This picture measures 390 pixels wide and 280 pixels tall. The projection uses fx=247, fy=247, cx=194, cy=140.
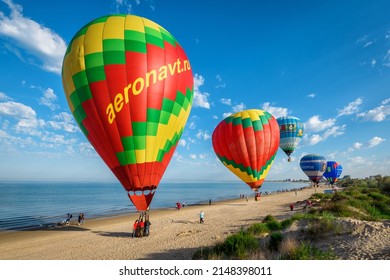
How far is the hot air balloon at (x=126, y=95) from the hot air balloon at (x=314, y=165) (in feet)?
165

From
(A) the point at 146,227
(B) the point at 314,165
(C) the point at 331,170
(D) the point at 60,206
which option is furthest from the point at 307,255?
(C) the point at 331,170

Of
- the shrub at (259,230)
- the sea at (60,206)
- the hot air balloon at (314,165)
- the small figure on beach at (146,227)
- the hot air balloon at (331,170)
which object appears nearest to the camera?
the shrub at (259,230)

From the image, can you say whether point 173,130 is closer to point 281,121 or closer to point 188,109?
point 188,109

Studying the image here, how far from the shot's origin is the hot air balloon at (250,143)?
2262cm

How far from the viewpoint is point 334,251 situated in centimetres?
794

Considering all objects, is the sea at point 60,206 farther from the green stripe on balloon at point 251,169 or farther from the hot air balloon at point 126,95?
the green stripe on balloon at point 251,169

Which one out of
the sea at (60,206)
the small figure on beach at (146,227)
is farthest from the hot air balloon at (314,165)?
the small figure on beach at (146,227)

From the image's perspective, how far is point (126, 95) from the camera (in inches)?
479

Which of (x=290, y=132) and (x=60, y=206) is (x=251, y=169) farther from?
(x=60, y=206)

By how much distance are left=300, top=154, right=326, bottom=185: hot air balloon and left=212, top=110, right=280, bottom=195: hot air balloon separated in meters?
36.5

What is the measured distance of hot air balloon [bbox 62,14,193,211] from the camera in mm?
12320

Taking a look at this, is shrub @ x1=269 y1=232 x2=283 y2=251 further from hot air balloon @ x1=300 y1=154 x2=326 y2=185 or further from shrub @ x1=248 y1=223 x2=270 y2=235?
hot air balloon @ x1=300 y1=154 x2=326 y2=185

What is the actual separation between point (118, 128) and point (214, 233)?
11.3m
